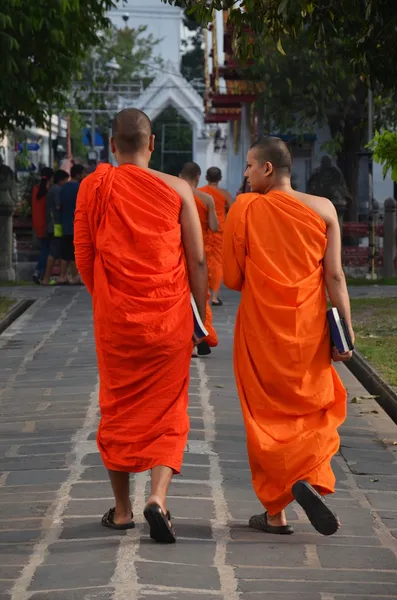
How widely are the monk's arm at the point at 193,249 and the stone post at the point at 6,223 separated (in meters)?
16.5

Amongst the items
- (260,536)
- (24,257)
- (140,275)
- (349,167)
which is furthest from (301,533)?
(349,167)

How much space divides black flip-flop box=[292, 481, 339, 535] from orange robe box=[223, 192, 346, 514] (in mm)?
200

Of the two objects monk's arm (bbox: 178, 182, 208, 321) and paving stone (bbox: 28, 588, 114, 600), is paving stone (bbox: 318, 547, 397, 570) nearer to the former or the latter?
paving stone (bbox: 28, 588, 114, 600)

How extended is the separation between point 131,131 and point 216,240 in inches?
394

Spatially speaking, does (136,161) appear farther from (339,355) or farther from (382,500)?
(382,500)

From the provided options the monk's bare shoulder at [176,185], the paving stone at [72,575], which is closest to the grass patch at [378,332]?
the monk's bare shoulder at [176,185]

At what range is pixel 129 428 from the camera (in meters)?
5.71

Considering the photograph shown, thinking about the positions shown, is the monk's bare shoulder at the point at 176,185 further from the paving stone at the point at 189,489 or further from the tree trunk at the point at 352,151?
the tree trunk at the point at 352,151

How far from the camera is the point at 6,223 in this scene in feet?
74.1

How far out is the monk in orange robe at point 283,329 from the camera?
5.76 metres

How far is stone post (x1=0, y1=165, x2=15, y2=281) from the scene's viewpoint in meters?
22.4

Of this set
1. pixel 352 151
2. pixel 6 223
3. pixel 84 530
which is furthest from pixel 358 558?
pixel 352 151

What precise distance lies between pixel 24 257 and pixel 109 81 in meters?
38.6

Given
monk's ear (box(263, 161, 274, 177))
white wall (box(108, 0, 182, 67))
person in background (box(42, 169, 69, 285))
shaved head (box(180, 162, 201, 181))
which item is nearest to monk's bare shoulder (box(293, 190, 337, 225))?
monk's ear (box(263, 161, 274, 177))
